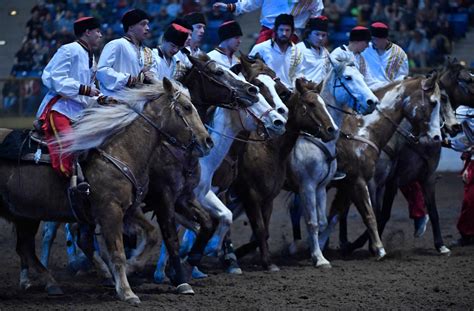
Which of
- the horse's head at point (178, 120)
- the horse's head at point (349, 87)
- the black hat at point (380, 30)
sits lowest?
the black hat at point (380, 30)

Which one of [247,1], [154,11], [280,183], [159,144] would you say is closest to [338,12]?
[154,11]

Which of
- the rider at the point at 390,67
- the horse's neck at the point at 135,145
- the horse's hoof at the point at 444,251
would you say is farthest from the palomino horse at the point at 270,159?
the rider at the point at 390,67

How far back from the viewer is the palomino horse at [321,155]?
1091cm

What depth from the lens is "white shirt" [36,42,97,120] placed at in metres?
8.66

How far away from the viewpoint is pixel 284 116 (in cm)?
991

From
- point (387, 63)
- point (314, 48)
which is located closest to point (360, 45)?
point (314, 48)

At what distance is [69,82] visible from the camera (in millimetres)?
Result: 8664

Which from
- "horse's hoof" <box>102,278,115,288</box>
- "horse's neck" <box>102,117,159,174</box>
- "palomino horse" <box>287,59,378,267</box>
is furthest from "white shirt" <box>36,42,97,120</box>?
"palomino horse" <box>287,59,378,267</box>

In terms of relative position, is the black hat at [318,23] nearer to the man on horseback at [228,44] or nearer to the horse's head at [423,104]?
the horse's head at [423,104]

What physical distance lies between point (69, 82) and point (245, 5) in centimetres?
406

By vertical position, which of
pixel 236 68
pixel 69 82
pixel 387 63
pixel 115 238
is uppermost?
pixel 69 82

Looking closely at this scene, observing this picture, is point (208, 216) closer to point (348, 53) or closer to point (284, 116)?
point (284, 116)

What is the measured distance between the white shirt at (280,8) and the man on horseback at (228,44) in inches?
44.5

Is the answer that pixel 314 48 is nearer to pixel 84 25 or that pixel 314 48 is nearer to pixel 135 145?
pixel 84 25
